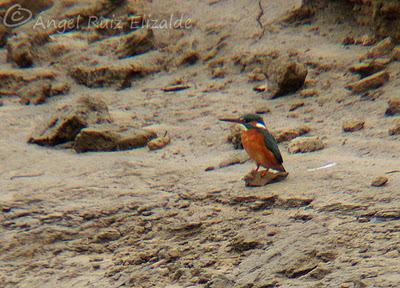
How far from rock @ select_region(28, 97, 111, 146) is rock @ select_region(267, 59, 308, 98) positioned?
4.22ft

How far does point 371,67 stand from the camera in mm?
5938

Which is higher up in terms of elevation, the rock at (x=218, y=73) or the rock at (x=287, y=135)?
the rock at (x=287, y=135)

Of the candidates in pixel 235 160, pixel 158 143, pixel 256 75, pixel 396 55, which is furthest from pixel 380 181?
pixel 256 75

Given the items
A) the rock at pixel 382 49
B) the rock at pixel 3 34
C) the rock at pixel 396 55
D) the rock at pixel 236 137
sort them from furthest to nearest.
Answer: the rock at pixel 3 34, the rock at pixel 382 49, the rock at pixel 396 55, the rock at pixel 236 137

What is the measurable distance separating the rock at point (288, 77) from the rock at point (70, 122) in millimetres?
1287

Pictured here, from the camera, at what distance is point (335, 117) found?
18.1ft

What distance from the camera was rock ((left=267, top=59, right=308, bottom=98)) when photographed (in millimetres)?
6004

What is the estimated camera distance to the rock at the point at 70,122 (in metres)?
5.60

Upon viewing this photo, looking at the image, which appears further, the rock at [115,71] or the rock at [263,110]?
the rock at [115,71]

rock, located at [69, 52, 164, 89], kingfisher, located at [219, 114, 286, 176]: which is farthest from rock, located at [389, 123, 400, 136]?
rock, located at [69, 52, 164, 89]

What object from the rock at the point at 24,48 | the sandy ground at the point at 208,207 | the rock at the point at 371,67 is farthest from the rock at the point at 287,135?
the rock at the point at 24,48

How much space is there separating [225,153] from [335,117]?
0.86 meters

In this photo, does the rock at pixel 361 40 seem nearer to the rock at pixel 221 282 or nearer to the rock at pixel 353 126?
the rock at pixel 353 126

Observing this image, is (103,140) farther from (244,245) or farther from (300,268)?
(300,268)
